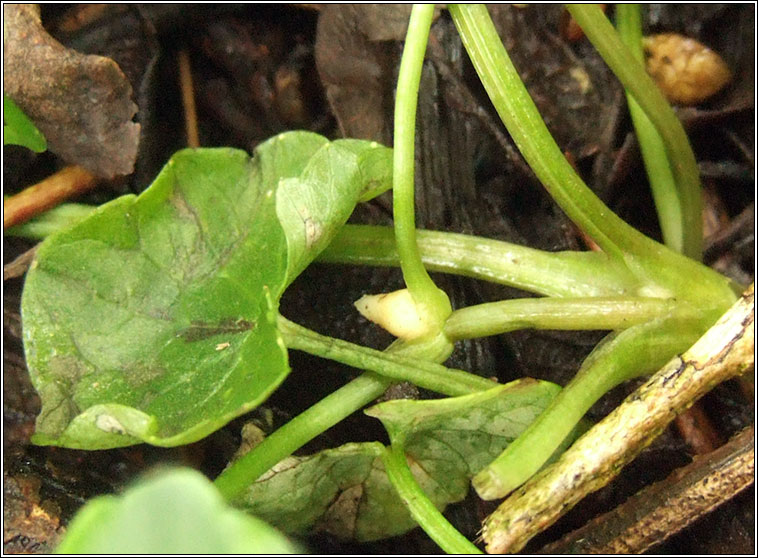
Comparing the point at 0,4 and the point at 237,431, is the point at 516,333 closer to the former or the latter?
the point at 237,431

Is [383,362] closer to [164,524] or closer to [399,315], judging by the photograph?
[399,315]

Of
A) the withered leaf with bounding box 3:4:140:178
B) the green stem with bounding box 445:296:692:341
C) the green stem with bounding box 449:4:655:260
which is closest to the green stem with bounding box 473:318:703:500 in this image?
the green stem with bounding box 445:296:692:341

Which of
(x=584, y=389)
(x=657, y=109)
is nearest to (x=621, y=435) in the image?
(x=584, y=389)

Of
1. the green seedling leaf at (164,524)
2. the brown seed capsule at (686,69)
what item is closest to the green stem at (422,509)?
the green seedling leaf at (164,524)

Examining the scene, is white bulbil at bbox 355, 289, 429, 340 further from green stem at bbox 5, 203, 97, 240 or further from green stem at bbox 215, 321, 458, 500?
green stem at bbox 5, 203, 97, 240

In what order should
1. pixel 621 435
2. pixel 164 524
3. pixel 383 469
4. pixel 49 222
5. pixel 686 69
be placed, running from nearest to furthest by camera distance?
1. pixel 164 524
2. pixel 621 435
3. pixel 383 469
4. pixel 49 222
5. pixel 686 69

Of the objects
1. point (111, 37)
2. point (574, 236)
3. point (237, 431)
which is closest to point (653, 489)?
point (574, 236)
